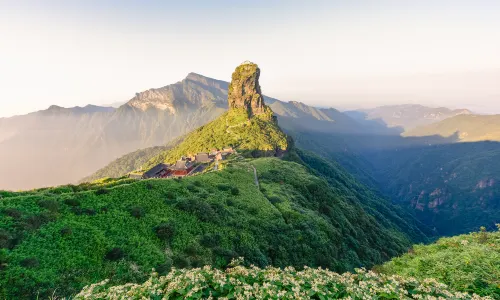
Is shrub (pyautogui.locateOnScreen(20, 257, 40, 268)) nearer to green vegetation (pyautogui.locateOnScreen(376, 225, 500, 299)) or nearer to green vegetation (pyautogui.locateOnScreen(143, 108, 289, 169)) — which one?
green vegetation (pyautogui.locateOnScreen(376, 225, 500, 299))

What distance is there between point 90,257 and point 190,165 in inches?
2801

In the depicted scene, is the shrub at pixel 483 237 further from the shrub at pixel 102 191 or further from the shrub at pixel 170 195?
the shrub at pixel 102 191

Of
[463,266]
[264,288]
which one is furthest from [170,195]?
[463,266]

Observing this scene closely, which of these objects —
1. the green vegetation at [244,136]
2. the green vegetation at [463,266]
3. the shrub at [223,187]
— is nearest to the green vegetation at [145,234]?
the shrub at [223,187]

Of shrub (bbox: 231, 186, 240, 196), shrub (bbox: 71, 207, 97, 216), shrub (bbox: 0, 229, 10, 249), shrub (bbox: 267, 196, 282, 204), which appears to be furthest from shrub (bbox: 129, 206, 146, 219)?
shrub (bbox: 267, 196, 282, 204)

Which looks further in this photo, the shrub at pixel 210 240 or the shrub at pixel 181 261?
the shrub at pixel 210 240

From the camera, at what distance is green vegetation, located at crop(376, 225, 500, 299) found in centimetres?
1197

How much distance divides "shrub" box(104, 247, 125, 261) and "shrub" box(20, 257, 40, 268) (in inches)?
176

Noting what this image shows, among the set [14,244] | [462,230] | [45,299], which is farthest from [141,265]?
[462,230]

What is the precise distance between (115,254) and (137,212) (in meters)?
7.31

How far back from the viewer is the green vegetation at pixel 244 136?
389 ft

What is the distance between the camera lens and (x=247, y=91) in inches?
6309

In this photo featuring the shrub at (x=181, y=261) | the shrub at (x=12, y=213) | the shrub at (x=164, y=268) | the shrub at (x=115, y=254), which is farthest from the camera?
the shrub at (x=181, y=261)

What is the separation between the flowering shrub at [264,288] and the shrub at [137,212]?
1858 centimetres
